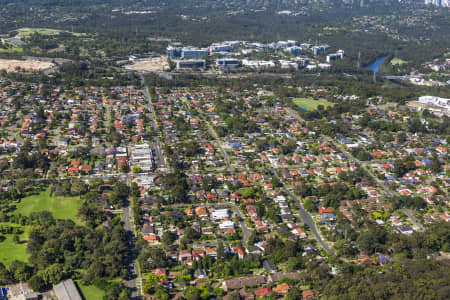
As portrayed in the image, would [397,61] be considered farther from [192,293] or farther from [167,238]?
[192,293]

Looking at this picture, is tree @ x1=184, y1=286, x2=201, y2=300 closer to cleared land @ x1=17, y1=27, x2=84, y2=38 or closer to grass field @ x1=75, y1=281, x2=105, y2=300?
grass field @ x1=75, y1=281, x2=105, y2=300

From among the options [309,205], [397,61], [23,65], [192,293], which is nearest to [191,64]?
[23,65]

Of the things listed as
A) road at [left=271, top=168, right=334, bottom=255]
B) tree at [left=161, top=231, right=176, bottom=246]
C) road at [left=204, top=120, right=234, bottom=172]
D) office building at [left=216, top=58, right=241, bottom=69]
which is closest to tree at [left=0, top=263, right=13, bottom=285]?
tree at [left=161, top=231, right=176, bottom=246]

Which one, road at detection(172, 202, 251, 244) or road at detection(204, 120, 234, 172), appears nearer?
road at detection(172, 202, 251, 244)

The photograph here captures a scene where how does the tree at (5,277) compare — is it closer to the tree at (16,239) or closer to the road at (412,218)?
the tree at (16,239)

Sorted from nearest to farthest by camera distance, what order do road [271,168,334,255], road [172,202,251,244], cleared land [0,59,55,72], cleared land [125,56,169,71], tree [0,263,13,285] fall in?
1. tree [0,263,13,285]
2. road [271,168,334,255]
3. road [172,202,251,244]
4. cleared land [0,59,55,72]
5. cleared land [125,56,169,71]
